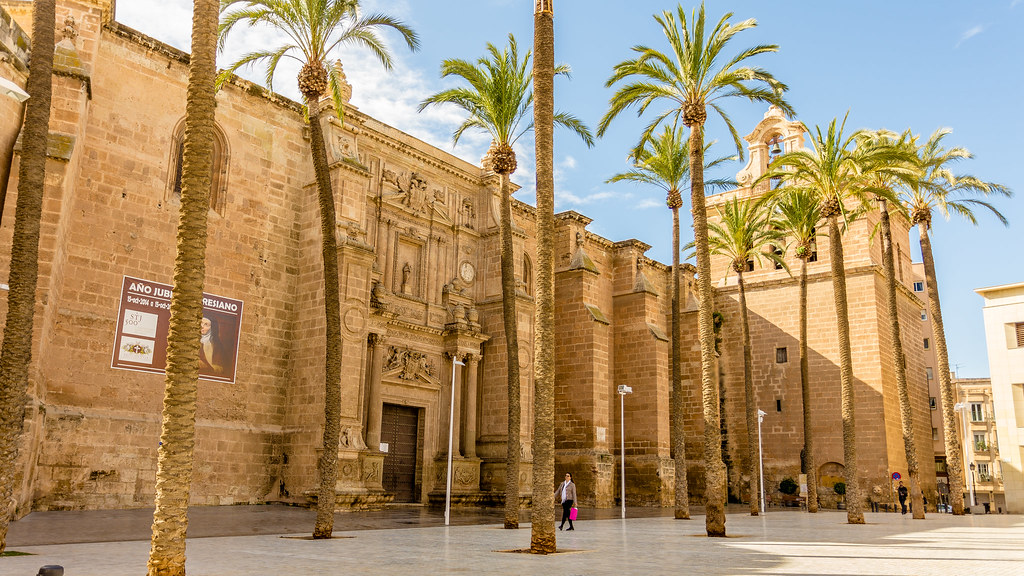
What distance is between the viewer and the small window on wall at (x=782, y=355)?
37.1 meters

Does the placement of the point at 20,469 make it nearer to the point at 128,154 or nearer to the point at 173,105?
the point at 128,154

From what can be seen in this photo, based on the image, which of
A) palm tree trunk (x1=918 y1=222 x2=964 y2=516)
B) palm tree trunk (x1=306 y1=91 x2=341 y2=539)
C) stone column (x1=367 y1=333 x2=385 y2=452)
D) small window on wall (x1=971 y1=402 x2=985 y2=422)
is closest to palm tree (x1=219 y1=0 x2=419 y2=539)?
palm tree trunk (x1=306 y1=91 x2=341 y2=539)

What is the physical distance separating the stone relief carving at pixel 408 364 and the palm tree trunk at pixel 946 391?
17.1 meters

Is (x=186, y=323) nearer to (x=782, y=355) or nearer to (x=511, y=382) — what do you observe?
(x=511, y=382)

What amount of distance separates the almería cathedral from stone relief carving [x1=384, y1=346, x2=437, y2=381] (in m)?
0.07

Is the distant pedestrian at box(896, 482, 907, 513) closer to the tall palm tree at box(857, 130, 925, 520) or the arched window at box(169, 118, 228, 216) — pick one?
the tall palm tree at box(857, 130, 925, 520)

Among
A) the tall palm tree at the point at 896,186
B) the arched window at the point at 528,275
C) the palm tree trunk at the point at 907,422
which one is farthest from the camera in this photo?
the arched window at the point at 528,275

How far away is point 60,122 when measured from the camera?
15.4m

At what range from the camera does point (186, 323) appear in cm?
779

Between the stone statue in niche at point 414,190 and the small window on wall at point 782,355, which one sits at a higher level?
the stone statue in niche at point 414,190

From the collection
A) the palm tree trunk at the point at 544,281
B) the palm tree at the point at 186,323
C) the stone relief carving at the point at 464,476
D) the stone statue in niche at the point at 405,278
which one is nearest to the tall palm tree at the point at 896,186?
the palm tree trunk at the point at 544,281

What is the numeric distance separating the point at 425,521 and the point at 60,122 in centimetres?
1143

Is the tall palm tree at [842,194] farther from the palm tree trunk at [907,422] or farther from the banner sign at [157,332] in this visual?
the banner sign at [157,332]

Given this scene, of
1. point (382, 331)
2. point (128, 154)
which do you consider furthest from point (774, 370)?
point (128, 154)
